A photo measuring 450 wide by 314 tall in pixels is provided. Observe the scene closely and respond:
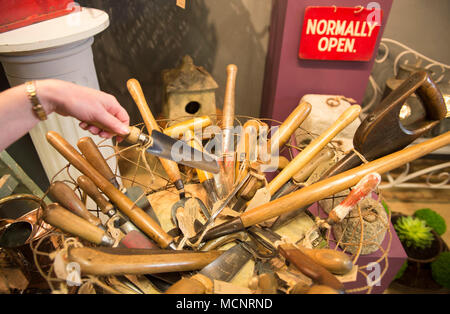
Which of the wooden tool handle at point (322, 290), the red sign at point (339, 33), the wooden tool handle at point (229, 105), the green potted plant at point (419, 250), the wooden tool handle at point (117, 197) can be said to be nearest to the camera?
the wooden tool handle at point (322, 290)

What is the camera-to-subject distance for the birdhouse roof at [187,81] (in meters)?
1.67

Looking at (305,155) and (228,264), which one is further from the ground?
(305,155)

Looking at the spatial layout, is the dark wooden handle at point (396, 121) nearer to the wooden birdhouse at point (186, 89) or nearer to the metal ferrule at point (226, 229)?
the metal ferrule at point (226, 229)

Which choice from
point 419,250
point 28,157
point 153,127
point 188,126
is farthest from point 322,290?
point 28,157

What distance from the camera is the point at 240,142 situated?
100cm

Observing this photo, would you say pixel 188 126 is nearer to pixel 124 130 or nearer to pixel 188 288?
pixel 124 130

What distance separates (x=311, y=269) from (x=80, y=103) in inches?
27.1

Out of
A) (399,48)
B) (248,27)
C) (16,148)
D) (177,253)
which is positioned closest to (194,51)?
(248,27)

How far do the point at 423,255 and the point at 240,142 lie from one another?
1409 millimetres

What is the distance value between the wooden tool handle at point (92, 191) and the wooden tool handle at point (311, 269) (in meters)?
0.50

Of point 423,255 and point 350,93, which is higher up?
point 350,93

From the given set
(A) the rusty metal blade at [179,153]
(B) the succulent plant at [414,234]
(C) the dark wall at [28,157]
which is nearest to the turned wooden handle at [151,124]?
(A) the rusty metal blade at [179,153]

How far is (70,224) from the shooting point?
2.07 ft
